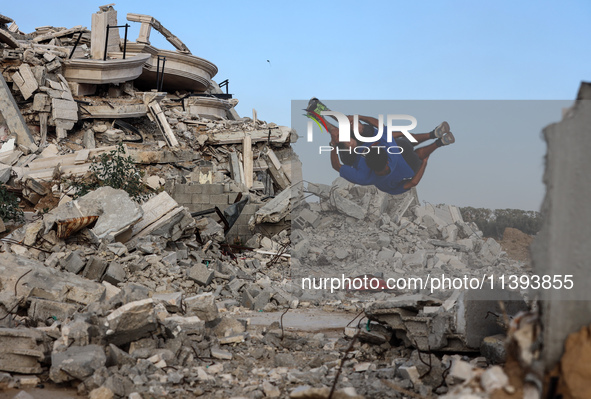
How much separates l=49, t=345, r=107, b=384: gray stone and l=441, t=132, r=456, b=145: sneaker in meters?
7.68

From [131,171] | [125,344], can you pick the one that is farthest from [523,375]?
[131,171]

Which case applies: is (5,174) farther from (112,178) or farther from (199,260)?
(199,260)

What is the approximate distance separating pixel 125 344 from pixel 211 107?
16628mm

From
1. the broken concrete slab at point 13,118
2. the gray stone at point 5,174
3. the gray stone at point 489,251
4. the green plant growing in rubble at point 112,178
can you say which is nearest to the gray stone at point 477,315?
the gray stone at point 489,251

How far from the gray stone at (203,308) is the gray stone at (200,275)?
9.97 ft

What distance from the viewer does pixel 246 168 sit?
58.1 feet

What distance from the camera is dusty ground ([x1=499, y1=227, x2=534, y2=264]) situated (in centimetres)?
1115

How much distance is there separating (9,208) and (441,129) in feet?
29.2

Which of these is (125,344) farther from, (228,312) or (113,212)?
(113,212)

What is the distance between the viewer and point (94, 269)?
8930mm

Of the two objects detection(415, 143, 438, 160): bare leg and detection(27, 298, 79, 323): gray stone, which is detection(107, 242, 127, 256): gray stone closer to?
detection(27, 298, 79, 323): gray stone

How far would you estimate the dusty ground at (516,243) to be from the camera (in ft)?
36.6

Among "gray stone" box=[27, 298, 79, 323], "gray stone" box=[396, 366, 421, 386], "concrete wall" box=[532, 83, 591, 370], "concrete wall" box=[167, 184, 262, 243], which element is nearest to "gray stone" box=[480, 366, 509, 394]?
"concrete wall" box=[532, 83, 591, 370]

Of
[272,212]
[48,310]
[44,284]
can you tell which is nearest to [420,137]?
[272,212]
